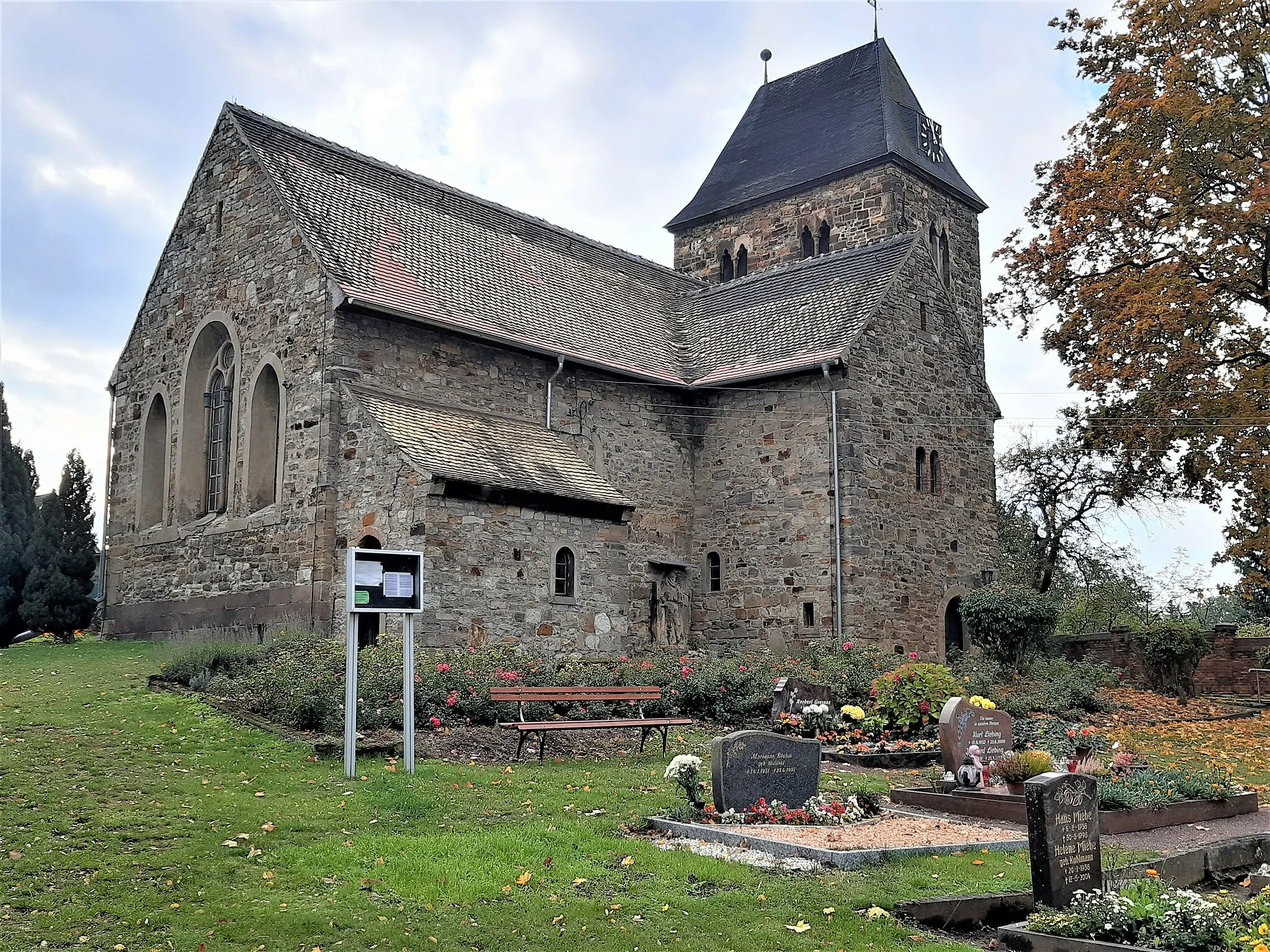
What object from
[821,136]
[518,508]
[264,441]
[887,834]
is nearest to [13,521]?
[264,441]

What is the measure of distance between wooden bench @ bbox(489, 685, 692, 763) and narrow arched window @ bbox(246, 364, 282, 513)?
9.30m

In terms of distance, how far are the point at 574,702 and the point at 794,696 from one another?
10.7 ft

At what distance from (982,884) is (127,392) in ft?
74.6

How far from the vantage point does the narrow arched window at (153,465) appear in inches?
981

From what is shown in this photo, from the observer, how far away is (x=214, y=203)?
24.3m

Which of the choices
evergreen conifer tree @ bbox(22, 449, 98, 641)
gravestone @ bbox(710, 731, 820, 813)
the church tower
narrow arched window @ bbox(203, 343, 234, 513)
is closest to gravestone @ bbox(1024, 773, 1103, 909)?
gravestone @ bbox(710, 731, 820, 813)

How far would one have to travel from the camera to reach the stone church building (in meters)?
20.2

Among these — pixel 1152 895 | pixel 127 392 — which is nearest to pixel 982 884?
pixel 1152 895

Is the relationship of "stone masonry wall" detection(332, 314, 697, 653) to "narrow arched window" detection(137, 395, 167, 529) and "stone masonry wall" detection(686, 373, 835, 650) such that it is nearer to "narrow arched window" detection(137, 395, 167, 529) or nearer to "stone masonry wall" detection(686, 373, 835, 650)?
"stone masonry wall" detection(686, 373, 835, 650)

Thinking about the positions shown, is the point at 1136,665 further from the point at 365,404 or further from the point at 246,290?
the point at 246,290

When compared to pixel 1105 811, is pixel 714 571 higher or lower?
higher

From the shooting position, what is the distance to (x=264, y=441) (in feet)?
75.0

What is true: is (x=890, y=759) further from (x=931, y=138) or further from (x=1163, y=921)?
(x=931, y=138)

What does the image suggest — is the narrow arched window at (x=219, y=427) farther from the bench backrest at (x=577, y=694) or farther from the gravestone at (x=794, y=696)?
the gravestone at (x=794, y=696)
